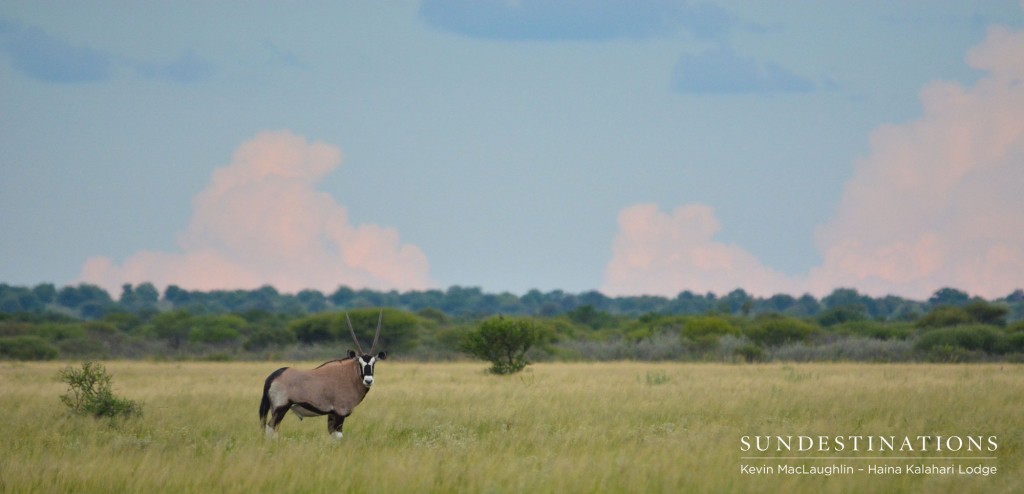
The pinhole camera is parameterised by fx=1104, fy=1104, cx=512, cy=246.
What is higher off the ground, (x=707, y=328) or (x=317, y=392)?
(x=707, y=328)

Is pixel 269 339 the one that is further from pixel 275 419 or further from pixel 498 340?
pixel 275 419

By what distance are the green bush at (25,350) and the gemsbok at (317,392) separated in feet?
131

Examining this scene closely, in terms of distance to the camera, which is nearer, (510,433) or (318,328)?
(510,433)

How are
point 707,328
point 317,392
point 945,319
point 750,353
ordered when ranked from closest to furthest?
1. point 317,392
2. point 750,353
3. point 707,328
4. point 945,319

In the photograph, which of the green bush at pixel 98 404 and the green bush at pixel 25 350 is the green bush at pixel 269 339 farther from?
the green bush at pixel 98 404

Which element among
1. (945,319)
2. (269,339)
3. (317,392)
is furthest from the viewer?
(945,319)

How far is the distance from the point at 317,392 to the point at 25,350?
4109 cm

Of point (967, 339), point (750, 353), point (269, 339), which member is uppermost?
point (967, 339)

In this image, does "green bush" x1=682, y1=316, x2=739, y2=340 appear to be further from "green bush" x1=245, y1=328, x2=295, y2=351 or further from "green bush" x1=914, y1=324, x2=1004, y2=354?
"green bush" x1=245, y1=328, x2=295, y2=351

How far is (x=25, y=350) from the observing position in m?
51.0

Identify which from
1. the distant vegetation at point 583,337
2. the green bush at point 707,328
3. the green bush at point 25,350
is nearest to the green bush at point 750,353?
the distant vegetation at point 583,337

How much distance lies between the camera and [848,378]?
2597cm

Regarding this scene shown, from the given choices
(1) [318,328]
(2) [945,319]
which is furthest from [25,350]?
(2) [945,319]

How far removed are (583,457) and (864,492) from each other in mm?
3113
